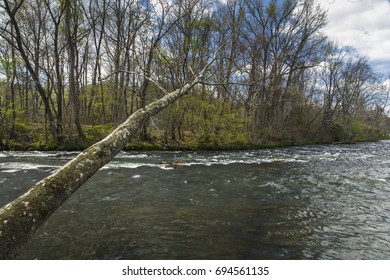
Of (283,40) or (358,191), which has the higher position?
(283,40)

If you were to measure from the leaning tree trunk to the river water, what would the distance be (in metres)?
1.74

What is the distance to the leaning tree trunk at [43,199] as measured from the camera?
81.4 inches

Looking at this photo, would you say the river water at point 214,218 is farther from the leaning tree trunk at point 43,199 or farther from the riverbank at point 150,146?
the riverbank at point 150,146

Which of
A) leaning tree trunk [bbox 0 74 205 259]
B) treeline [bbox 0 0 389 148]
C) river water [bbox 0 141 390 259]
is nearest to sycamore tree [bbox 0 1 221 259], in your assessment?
leaning tree trunk [bbox 0 74 205 259]

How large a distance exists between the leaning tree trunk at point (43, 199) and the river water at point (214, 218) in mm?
1739

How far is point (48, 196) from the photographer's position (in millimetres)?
2426

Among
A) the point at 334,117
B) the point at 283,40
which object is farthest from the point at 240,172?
the point at 334,117

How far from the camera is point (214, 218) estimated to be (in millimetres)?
5480

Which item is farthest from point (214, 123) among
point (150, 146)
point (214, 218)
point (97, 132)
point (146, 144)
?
point (214, 218)

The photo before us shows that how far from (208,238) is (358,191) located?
6.03 m

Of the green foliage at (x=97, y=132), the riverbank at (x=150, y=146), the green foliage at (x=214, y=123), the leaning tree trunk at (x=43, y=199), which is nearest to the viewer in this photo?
the leaning tree trunk at (x=43, y=199)

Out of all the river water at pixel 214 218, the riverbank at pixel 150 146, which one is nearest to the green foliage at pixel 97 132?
the riverbank at pixel 150 146

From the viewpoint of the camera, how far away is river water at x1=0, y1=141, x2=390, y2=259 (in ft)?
13.4

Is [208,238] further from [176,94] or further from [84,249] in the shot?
[176,94]
